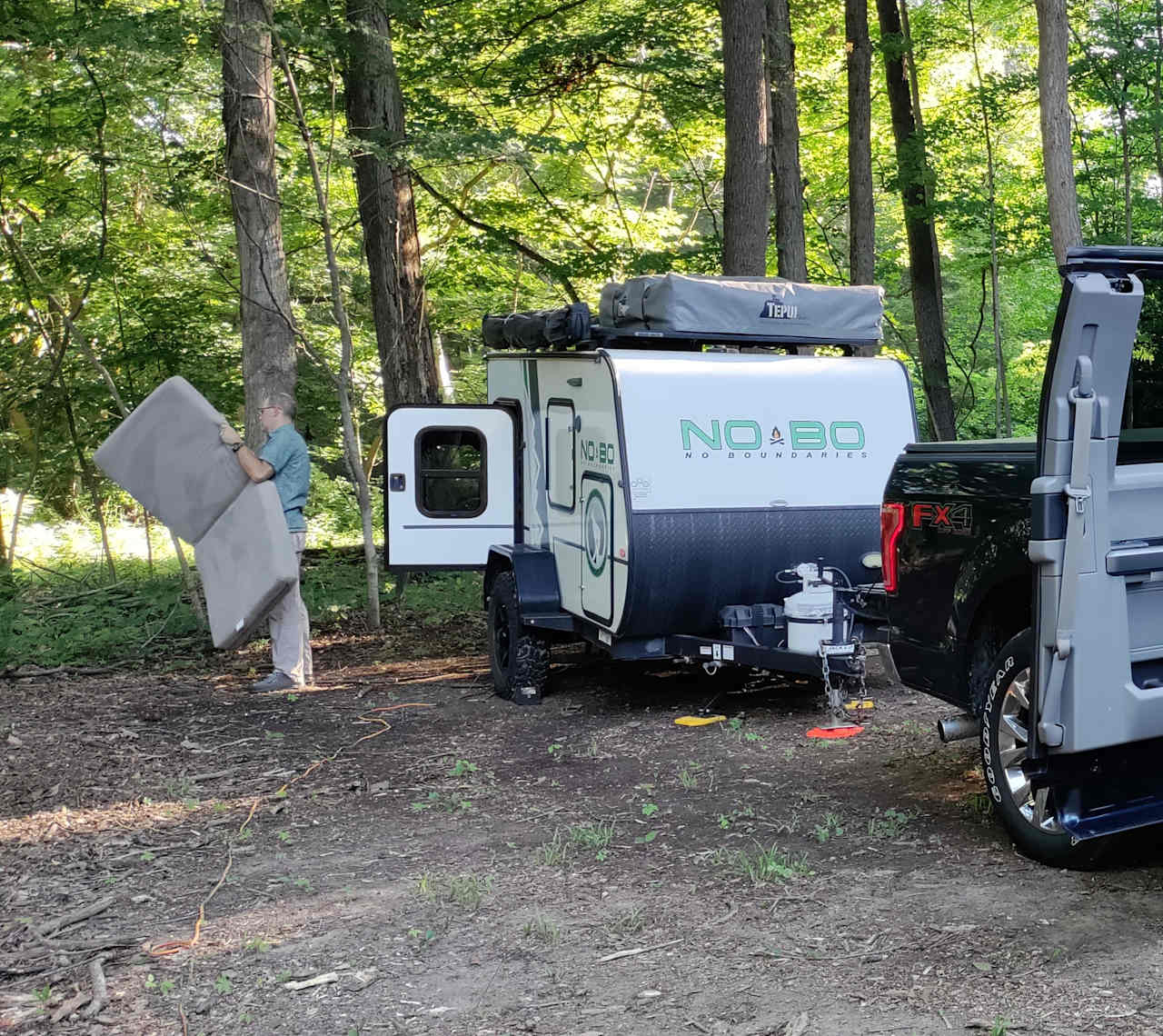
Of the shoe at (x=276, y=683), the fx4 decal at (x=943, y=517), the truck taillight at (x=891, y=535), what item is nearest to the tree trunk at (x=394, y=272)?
the shoe at (x=276, y=683)

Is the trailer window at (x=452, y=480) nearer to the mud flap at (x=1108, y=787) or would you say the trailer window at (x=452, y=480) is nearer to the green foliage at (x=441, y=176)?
the green foliage at (x=441, y=176)

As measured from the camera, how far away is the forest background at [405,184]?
11906 millimetres

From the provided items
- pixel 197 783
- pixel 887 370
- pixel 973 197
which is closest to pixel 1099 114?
pixel 973 197

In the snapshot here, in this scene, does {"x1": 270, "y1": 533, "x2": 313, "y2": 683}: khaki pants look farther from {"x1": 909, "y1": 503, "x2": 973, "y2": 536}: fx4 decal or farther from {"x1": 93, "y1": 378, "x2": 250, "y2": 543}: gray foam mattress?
{"x1": 909, "y1": 503, "x2": 973, "y2": 536}: fx4 decal

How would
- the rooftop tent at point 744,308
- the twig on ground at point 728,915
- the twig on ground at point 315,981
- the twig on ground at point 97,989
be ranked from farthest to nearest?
the rooftop tent at point 744,308 < the twig on ground at point 728,915 < the twig on ground at point 315,981 < the twig on ground at point 97,989

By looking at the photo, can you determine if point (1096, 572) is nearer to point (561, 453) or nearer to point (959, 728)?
point (959, 728)

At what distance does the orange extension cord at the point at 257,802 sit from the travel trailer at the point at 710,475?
939mm

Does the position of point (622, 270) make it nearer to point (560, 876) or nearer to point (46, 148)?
point (46, 148)

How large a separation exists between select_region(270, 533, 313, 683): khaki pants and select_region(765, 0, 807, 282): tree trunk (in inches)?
312

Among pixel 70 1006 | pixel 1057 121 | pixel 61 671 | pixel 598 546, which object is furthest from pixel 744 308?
pixel 61 671

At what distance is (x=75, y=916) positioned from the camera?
198 inches

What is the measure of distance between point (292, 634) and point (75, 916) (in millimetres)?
4595

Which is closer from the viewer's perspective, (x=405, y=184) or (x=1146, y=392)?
(x=1146, y=392)

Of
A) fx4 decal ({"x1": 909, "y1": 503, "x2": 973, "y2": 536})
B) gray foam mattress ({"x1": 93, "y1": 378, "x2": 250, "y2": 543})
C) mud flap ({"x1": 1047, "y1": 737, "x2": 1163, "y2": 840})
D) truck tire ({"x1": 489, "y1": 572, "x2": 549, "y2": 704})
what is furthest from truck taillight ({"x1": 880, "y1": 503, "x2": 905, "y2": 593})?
gray foam mattress ({"x1": 93, "y1": 378, "x2": 250, "y2": 543})
